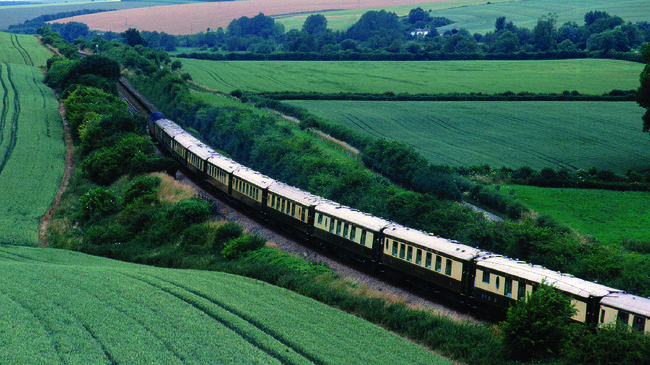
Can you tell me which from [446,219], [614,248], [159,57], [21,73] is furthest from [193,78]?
[614,248]

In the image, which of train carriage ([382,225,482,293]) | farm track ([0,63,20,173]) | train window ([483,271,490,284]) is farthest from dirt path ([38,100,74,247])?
train window ([483,271,490,284])

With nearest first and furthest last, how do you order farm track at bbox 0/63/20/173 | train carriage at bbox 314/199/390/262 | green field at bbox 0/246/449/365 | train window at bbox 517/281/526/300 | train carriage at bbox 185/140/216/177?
green field at bbox 0/246/449/365, train window at bbox 517/281/526/300, train carriage at bbox 314/199/390/262, train carriage at bbox 185/140/216/177, farm track at bbox 0/63/20/173

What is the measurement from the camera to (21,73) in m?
105

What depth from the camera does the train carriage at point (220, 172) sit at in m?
42.7

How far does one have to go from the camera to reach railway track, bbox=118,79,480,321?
89.0 feet

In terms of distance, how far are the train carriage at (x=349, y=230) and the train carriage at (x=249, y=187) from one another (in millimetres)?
5755

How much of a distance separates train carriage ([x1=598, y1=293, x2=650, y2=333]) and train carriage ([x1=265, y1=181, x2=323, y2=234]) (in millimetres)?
16707

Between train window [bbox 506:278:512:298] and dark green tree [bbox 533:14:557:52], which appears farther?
dark green tree [bbox 533:14:557:52]

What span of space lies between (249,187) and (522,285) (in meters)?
20.8

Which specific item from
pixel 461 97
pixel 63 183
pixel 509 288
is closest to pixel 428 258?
pixel 509 288

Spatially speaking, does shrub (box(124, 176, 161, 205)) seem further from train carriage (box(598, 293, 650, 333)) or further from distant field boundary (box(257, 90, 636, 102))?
distant field boundary (box(257, 90, 636, 102))

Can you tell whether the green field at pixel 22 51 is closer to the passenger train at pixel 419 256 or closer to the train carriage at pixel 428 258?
the passenger train at pixel 419 256

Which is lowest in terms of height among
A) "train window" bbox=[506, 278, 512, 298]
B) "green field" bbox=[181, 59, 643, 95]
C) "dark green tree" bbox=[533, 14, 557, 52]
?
"train window" bbox=[506, 278, 512, 298]

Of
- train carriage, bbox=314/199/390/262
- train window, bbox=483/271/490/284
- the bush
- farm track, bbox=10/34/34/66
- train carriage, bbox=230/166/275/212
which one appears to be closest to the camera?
train window, bbox=483/271/490/284
